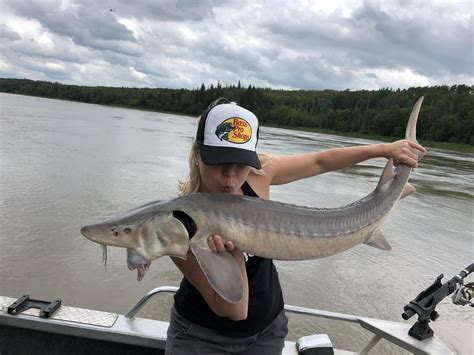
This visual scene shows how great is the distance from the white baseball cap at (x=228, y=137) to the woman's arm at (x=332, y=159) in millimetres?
500

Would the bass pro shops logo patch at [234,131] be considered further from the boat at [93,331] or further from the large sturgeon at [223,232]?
the boat at [93,331]

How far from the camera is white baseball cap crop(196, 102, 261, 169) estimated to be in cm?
199

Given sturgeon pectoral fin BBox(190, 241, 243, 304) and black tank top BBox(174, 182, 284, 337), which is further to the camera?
black tank top BBox(174, 182, 284, 337)

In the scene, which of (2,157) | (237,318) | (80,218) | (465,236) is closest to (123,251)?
(80,218)

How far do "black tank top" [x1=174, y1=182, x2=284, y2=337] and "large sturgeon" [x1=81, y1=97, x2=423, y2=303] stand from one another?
23 centimetres

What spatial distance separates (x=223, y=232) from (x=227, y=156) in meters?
0.34

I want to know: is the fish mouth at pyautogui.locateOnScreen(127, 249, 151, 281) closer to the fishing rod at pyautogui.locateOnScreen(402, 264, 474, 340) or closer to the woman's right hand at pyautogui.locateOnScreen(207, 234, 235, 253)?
the woman's right hand at pyautogui.locateOnScreen(207, 234, 235, 253)

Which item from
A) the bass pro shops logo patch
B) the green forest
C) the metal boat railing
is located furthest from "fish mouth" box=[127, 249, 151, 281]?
the green forest

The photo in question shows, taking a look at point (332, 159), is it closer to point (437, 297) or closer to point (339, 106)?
point (437, 297)

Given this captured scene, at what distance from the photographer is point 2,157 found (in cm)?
1588

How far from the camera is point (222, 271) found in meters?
1.78

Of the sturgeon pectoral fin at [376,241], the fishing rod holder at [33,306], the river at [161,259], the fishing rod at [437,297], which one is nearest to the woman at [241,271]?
the sturgeon pectoral fin at [376,241]

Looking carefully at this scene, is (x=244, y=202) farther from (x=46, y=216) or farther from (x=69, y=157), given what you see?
(x=69, y=157)

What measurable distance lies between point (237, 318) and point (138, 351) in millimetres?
Result: 1474
